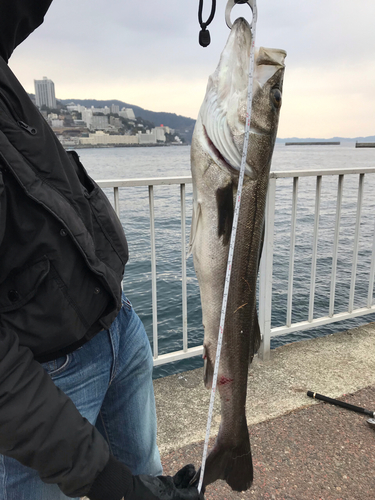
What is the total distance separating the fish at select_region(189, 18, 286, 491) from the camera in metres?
1.36

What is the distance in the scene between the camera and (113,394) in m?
1.62

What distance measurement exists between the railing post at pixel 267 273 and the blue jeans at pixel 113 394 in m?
2.04

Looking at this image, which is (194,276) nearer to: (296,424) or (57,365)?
(296,424)

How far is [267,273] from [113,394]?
87.5 inches

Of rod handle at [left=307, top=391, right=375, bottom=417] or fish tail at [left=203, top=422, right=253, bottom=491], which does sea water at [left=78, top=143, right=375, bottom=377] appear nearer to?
rod handle at [left=307, top=391, right=375, bottom=417]

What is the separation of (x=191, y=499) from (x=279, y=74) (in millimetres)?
1536

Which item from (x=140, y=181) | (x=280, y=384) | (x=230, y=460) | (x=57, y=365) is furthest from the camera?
(x=280, y=384)

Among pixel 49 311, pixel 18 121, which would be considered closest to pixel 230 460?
pixel 49 311

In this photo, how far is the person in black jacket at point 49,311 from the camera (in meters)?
1.03

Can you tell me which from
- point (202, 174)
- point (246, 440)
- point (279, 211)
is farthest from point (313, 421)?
point (279, 211)

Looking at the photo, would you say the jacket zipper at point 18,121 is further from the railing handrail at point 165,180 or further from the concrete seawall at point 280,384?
the concrete seawall at point 280,384

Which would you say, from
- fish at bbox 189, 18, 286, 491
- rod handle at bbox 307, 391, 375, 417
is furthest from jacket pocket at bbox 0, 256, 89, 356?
rod handle at bbox 307, 391, 375, 417

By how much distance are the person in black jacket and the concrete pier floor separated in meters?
1.25

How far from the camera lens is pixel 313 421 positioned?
284 centimetres
